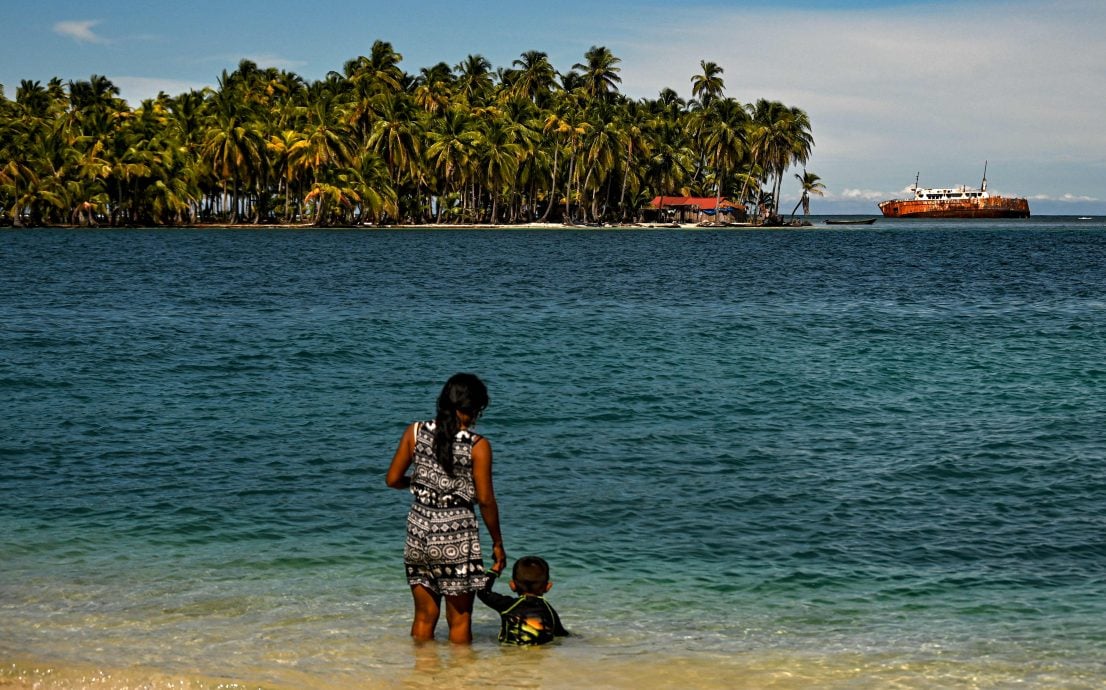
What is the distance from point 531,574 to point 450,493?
0.95 m

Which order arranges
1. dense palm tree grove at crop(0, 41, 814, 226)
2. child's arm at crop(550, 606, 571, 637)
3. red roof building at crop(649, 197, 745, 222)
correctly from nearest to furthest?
child's arm at crop(550, 606, 571, 637)
dense palm tree grove at crop(0, 41, 814, 226)
red roof building at crop(649, 197, 745, 222)

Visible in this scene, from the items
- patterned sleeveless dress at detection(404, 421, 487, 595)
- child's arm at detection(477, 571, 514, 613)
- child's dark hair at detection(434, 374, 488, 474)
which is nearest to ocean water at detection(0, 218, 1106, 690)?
child's arm at detection(477, 571, 514, 613)

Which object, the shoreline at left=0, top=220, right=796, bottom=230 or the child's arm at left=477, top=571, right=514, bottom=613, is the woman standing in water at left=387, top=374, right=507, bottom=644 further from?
the shoreline at left=0, top=220, right=796, bottom=230

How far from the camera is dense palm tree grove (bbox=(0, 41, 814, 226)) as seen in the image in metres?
113

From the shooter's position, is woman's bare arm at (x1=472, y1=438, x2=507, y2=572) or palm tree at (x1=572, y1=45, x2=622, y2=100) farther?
palm tree at (x1=572, y1=45, x2=622, y2=100)

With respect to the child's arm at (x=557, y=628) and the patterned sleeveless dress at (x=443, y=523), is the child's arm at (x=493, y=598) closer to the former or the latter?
the patterned sleeveless dress at (x=443, y=523)

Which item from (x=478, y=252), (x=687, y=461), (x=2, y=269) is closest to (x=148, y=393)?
(x=687, y=461)

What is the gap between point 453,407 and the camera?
6621 mm

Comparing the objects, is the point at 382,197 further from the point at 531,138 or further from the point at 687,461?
the point at 687,461

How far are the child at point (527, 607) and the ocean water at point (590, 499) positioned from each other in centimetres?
13

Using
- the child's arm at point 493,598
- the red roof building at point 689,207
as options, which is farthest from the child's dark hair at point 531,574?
the red roof building at point 689,207

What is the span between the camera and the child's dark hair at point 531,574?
291 inches

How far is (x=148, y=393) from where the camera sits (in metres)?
21.5

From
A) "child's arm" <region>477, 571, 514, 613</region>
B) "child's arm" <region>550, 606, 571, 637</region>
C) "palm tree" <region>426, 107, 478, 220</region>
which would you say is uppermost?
"palm tree" <region>426, 107, 478, 220</region>
